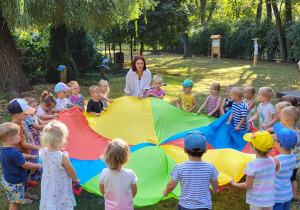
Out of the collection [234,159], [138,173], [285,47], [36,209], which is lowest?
[36,209]

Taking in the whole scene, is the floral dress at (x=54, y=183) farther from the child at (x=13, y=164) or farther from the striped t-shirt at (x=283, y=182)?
the striped t-shirt at (x=283, y=182)

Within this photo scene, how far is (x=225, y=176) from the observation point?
3010 millimetres

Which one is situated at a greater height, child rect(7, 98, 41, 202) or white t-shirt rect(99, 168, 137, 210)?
child rect(7, 98, 41, 202)

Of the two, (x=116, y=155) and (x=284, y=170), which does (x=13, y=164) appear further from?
(x=284, y=170)

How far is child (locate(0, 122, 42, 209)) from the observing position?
2.69 metres

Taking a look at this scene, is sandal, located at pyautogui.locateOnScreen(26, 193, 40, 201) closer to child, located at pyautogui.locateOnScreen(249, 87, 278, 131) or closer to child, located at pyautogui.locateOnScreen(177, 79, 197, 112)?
child, located at pyautogui.locateOnScreen(177, 79, 197, 112)

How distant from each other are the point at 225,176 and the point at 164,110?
191 cm

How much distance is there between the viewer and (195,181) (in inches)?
87.0

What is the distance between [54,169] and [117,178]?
60cm

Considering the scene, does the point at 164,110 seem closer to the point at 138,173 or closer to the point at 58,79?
the point at 138,173

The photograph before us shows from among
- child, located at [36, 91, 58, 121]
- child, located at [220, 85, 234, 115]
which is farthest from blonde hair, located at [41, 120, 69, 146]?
child, located at [220, 85, 234, 115]

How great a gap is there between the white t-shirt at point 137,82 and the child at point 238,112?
147cm

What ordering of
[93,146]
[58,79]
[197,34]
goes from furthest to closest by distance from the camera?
[197,34] < [58,79] < [93,146]

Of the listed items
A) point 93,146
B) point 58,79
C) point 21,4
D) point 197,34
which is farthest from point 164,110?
point 197,34
